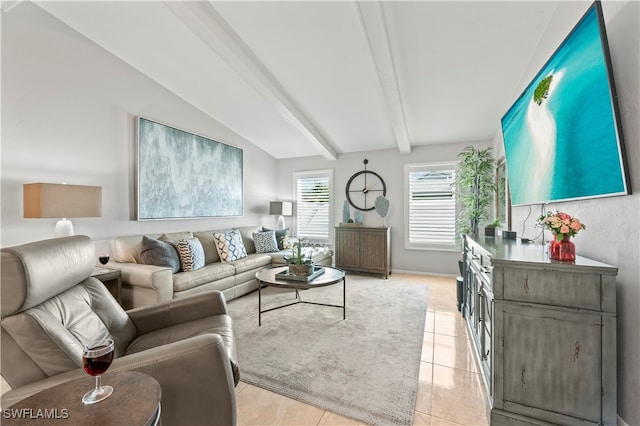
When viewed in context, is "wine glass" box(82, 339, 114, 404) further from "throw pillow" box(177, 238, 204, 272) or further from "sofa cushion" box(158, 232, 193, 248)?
"sofa cushion" box(158, 232, 193, 248)

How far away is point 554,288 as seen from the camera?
1458 millimetres

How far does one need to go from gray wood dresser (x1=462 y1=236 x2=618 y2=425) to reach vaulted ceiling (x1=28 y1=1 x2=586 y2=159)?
5.49ft

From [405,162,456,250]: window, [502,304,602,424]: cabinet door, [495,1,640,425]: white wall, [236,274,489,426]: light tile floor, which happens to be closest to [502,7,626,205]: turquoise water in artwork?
[495,1,640,425]: white wall

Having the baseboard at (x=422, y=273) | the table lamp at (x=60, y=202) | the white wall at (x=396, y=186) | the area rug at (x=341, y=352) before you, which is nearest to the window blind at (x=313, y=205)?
the white wall at (x=396, y=186)

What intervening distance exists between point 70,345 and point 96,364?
1.25 feet

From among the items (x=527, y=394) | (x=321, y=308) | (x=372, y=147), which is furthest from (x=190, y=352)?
→ (x=372, y=147)

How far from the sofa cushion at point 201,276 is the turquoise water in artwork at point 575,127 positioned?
11.3ft

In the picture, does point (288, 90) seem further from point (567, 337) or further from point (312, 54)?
point (567, 337)

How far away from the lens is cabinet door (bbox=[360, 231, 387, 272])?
491 centimetres

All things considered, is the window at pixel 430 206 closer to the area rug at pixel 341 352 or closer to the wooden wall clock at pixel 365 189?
the wooden wall clock at pixel 365 189

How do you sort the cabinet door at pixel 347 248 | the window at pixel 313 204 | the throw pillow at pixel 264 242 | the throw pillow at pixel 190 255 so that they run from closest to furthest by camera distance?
the throw pillow at pixel 190 255
the throw pillow at pixel 264 242
the cabinet door at pixel 347 248
the window at pixel 313 204

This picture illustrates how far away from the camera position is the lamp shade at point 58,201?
91.1 inches

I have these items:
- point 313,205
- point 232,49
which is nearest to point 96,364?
point 232,49

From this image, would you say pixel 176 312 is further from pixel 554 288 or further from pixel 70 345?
pixel 554 288
